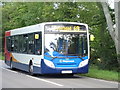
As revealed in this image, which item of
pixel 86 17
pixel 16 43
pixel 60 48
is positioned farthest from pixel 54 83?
pixel 86 17

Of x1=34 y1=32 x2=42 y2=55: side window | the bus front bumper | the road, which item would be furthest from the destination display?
the road

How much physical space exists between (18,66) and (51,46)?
570cm

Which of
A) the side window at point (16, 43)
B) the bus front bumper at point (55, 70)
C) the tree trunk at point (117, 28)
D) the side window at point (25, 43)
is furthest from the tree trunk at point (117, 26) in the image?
the side window at point (16, 43)

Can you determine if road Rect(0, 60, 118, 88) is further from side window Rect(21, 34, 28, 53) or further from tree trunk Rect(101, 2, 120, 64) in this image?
tree trunk Rect(101, 2, 120, 64)

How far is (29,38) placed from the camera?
2030 centimetres

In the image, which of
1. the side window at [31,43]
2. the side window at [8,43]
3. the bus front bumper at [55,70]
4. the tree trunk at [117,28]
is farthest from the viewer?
the side window at [8,43]

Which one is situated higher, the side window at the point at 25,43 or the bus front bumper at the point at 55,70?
the side window at the point at 25,43

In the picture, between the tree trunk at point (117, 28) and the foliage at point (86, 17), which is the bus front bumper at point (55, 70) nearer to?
the tree trunk at point (117, 28)

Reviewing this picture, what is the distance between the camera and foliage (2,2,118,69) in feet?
81.3

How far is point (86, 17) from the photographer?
93.3ft

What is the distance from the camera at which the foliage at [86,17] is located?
24.8 m

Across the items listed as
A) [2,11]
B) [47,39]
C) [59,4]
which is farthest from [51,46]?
[2,11]

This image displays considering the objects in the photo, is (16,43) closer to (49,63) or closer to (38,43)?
(38,43)

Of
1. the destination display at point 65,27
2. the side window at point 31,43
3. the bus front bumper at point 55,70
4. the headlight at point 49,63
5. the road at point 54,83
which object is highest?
the destination display at point 65,27
